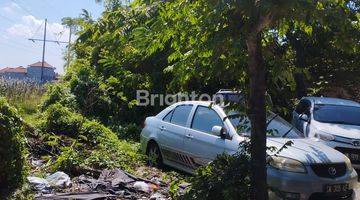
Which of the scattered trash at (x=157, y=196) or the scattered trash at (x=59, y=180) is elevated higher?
the scattered trash at (x=59, y=180)

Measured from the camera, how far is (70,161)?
327 inches

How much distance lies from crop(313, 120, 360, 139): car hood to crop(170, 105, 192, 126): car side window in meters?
3.35

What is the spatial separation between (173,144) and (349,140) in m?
3.93

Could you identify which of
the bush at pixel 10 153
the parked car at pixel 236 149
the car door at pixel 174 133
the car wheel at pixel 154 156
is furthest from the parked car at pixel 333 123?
the bush at pixel 10 153

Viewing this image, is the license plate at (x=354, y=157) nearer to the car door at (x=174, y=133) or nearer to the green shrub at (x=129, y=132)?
the car door at (x=174, y=133)

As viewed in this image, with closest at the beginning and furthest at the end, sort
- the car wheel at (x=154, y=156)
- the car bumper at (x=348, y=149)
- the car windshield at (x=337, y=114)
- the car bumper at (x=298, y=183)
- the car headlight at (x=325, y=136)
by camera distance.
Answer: the car bumper at (x=298, y=183) < the car wheel at (x=154, y=156) < the car bumper at (x=348, y=149) < the car headlight at (x=325, y=136) < the car windshield at (x=337, y=114)

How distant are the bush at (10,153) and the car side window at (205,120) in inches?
128

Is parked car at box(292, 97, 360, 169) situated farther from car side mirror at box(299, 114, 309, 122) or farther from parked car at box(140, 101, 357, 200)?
parked car at box(140, 101, 357, 200)

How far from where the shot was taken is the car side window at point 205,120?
7988mm

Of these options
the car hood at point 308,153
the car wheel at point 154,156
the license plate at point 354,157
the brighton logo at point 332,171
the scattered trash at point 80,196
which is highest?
the car hood at point 308,153

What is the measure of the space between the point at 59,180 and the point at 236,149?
284 centimetres

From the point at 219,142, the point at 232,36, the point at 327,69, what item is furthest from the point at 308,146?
the point at 327,69

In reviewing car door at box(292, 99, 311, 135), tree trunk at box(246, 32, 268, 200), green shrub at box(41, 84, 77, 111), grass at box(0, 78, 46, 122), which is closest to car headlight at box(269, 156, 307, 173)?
tree trunk at box(246, 32, 268, 200)

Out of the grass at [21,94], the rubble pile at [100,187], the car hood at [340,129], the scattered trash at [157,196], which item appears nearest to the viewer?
the rubble pile at [100,187]
